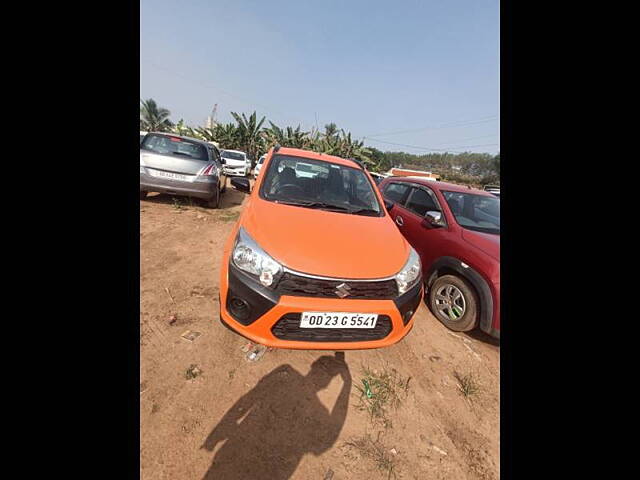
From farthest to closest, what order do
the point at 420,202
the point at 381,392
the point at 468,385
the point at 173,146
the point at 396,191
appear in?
the point at 173,146, the point at 396,191, the point at 420,202, the point at 468,385, the point at 381,392

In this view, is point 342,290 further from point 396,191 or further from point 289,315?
Result: point 396,191

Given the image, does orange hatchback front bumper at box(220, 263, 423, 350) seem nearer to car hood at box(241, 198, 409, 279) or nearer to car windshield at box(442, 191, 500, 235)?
car hood at box(241, 198, 409, 279)

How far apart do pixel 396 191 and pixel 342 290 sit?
338 centimetres

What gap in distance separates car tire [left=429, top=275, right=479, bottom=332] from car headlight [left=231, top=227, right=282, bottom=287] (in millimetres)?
2153

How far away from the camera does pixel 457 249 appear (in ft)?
9.65

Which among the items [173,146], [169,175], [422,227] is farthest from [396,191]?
[173,146]

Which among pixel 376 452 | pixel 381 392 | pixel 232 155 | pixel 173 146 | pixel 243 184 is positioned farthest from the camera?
pixel 232 155

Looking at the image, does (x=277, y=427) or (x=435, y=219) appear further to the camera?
(x=435, y=219)

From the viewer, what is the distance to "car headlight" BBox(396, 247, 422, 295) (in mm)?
1954

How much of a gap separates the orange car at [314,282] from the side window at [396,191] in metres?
2.29

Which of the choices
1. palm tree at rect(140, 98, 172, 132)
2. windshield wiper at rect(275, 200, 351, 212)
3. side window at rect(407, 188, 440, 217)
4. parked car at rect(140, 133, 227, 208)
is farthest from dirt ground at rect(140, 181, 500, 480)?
palm tree at rect(140, 98, 172, 132)

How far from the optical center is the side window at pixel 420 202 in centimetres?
369

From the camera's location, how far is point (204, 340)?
7.16ft

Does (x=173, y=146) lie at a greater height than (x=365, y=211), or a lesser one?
lesser
